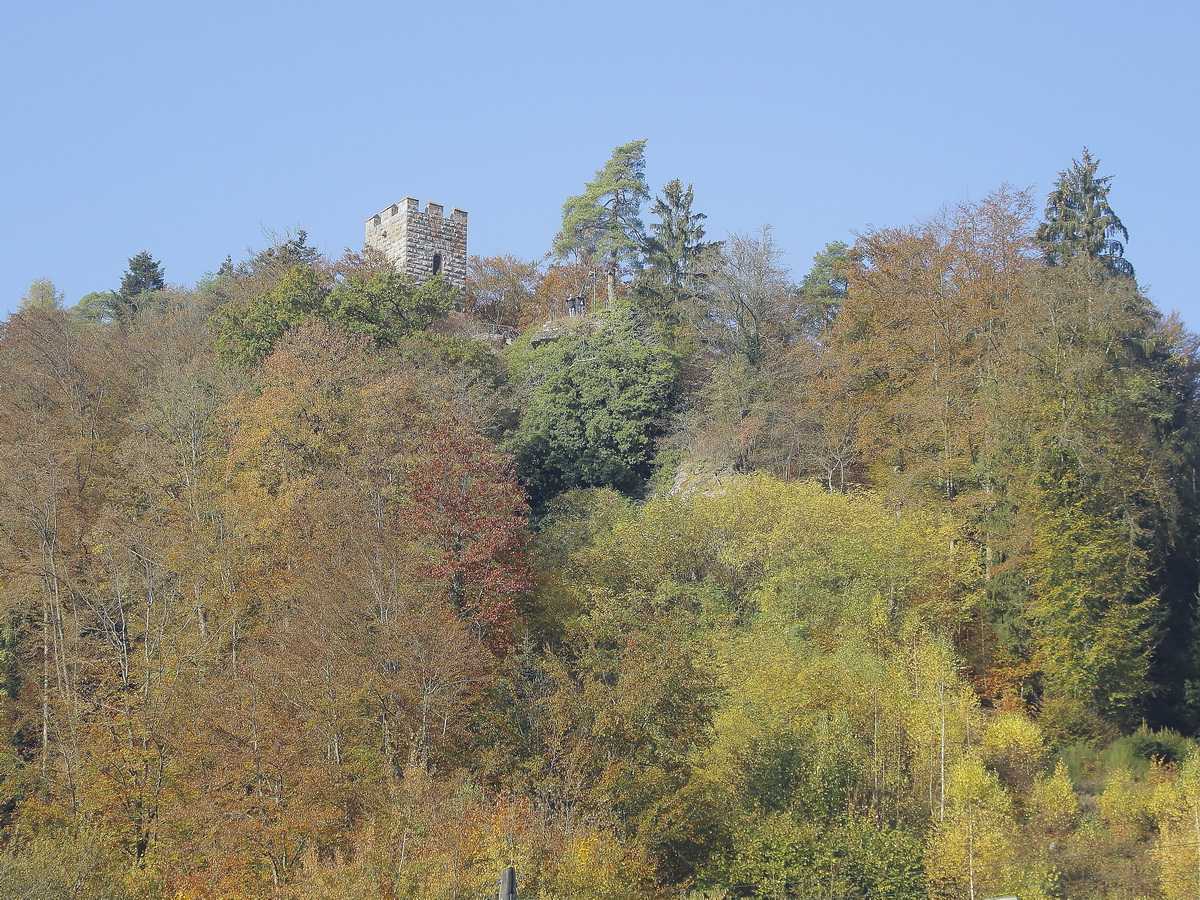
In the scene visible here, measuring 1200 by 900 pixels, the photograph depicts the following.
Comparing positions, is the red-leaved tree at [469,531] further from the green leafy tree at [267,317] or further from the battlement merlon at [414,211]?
the battlement merlon at [414,211]

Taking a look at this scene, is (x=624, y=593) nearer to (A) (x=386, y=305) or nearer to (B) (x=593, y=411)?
(B) (x=593, y=411)

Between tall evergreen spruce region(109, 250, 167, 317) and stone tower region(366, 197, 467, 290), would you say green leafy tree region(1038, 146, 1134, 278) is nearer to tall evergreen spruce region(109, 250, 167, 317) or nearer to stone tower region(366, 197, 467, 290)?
stone tower region(366, 197, 467, 290)

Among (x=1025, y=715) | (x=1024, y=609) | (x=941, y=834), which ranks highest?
(x=1024, y=609)

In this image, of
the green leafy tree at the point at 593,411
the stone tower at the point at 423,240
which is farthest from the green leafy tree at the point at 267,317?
the stone tower at the point at 423,240

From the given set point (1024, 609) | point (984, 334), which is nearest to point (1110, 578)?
point (1024, 609)

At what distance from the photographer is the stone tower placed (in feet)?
164

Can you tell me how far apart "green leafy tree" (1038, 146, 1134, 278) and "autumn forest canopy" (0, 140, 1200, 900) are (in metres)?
0.13

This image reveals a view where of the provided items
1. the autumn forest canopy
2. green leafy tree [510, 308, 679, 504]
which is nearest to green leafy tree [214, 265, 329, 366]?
the autumn forest canopy

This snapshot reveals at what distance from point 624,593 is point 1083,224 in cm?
1904

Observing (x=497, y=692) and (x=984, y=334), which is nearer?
(x=497, y=692)

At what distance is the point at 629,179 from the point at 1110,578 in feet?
86.4

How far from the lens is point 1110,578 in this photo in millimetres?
28406

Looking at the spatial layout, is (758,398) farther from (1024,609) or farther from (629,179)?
(629,179)

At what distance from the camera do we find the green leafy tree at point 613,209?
47312 mm
